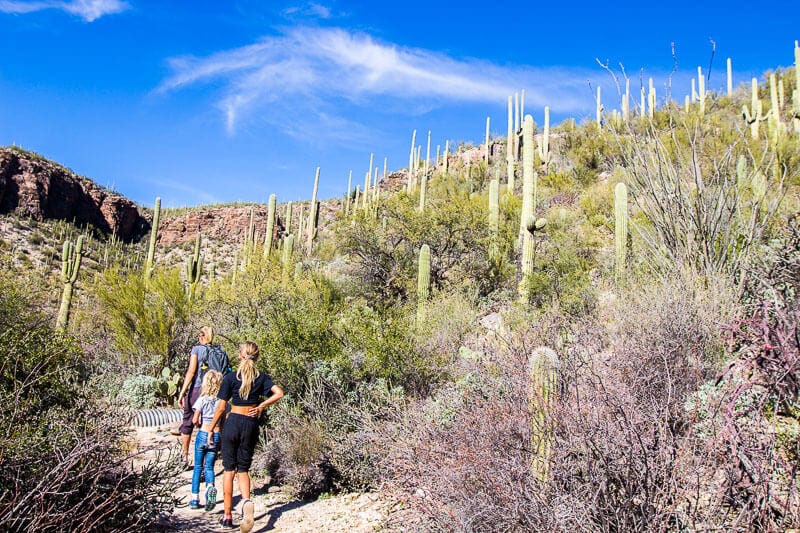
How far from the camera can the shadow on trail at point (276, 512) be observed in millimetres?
4948

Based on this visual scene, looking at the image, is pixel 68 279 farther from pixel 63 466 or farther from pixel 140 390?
pixel 63 466

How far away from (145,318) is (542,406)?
421 inches

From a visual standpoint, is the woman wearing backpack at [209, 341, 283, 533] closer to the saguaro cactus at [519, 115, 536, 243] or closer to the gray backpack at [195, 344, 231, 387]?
the gray backpack at [195, 344, 231, 387]

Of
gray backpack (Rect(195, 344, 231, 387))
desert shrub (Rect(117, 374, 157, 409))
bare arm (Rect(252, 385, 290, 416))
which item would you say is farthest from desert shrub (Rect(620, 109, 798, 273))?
desert shrub (Rect(117, 374, 157, 409))

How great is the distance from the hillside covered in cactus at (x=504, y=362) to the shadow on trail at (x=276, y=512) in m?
0.17

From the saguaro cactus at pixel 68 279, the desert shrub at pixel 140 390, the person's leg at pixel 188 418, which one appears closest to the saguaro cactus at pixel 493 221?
the desert shrub at pixel 140 390

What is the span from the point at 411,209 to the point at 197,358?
11.0 m

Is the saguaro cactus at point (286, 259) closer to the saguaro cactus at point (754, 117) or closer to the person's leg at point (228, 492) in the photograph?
the person's leg at point (228, 492)

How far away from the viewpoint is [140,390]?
33.1 ft

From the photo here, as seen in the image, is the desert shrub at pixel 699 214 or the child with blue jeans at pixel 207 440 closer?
the child with blue jeans at pixel 207 440

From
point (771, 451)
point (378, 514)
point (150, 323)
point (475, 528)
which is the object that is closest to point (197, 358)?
point (378, 514)

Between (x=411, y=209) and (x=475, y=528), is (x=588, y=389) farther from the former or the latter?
(x=411, y=209)

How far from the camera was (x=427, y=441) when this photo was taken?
14.5 ft

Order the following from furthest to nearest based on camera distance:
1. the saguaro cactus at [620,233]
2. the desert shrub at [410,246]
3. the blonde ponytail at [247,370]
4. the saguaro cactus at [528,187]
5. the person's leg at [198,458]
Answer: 1. the desert shrub at [410,246]
2. the saguaro cactus at [528,187]
3. the saguaro cactus at [620,233]
4. the person's leg at [198,458]
5. the blonde ponytail at [247,370]
